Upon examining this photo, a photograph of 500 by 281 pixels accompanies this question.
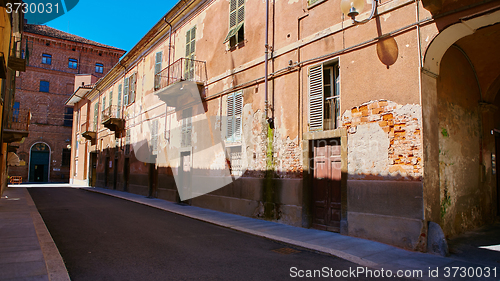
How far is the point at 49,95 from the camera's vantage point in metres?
37.4

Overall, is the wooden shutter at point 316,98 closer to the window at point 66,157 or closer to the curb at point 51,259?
the curb at point 51,259

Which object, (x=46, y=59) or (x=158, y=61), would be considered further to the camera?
(x=46, y=59)

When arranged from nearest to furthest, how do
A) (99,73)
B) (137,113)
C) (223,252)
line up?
1. (223,252)
2. (137,113)
3. (99,73)

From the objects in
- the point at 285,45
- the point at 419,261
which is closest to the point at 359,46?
the point at 285,45

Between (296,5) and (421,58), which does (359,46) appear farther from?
(296,5)

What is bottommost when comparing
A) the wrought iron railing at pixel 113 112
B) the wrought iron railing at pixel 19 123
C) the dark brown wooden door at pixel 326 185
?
the dark brown wooden door at pixel 326 185

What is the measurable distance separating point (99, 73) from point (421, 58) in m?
39.9

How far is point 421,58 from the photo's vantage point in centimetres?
646

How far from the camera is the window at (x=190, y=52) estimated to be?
14.2 metres

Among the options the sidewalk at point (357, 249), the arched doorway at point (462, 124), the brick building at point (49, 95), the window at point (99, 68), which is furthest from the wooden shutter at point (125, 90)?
the window at point (99, 68)

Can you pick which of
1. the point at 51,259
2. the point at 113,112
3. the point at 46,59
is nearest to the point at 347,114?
the point at 51,259

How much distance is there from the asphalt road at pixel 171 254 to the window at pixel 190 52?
737 cm

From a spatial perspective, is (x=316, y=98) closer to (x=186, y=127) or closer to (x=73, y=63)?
(x=186, y=127)

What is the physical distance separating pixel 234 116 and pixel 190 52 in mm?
4845
